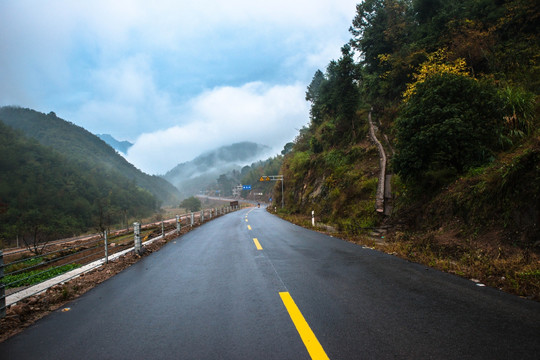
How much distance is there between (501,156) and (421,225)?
3.28 metres

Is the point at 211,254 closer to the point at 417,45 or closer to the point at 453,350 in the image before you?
the point at 453,350

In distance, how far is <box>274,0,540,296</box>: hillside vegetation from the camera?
5.82 m

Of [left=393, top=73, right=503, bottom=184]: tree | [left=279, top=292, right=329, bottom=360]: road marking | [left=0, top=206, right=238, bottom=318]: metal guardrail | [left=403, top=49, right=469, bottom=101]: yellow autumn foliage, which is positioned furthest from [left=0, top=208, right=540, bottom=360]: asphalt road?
[left=403, top=49, right=469, bottom=101]: yellow autumn foliage

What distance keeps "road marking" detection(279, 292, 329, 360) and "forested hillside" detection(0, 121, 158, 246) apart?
5565 cm

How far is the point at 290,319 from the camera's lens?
3.25m

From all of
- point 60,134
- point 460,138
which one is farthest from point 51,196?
point 460,138

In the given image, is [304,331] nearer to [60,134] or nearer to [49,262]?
[49,262]

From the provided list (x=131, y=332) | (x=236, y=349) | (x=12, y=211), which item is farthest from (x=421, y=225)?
(x=12, y=211)

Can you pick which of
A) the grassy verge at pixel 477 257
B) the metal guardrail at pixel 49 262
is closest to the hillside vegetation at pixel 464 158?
the grassy verge at pixel 477 257

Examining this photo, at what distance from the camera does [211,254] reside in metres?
8.00

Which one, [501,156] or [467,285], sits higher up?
[501,156]

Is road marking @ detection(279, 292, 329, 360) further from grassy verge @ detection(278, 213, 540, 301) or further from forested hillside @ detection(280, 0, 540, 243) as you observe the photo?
forested hillside @ detection(280, 0, 540, 243)

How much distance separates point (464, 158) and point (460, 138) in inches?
29.7

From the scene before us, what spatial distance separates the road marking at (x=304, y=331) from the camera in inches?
96.7
